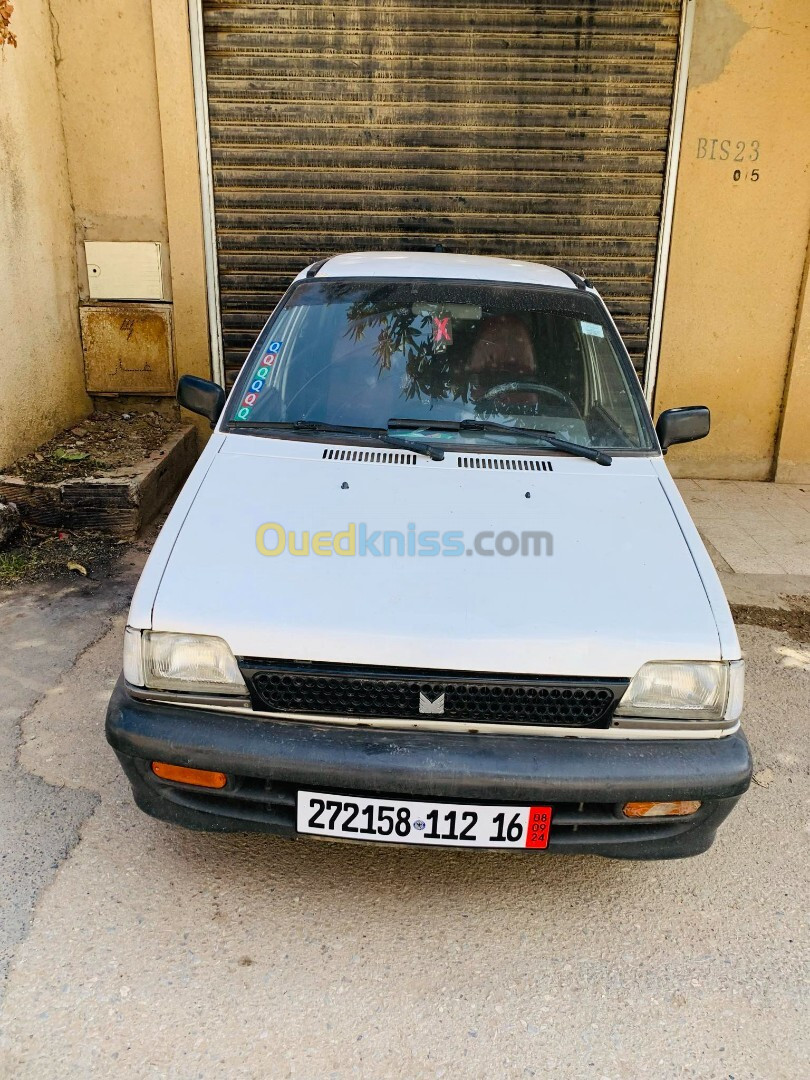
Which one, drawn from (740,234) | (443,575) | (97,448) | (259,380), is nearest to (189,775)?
(443,575)

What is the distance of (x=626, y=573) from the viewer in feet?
8.08

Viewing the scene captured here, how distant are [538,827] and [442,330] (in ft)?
6.38

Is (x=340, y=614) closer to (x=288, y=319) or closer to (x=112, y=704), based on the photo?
(x=112, y=704)

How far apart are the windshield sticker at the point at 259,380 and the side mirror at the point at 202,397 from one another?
29 centimetres

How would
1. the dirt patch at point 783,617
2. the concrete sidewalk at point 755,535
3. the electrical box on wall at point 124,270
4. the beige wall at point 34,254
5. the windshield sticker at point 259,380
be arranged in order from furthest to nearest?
the electrical box on wall at point 124,270 → the beige wall at point 34,254 → the concrete sidewalk at point 755,535 → the dirt patch at point 783,617 → the windshield sticker at point 259,380

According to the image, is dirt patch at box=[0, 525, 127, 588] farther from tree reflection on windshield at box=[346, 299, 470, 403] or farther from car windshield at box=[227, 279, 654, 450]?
tree reflection on windshield at box=[346, 299, 470, 403]

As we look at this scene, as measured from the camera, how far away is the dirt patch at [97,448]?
5391 mm

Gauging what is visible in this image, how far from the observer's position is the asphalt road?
6.82ft

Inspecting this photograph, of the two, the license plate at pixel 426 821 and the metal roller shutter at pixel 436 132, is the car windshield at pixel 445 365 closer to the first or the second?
the license plate at pixel 426 821

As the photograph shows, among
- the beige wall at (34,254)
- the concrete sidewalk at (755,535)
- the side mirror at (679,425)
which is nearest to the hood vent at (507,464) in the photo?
the side mirror at (679,425)

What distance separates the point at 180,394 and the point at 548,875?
7.63 feet

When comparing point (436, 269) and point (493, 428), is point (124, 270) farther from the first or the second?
point (493, 428)

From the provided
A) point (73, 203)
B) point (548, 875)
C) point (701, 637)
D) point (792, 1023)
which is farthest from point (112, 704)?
point (73, 203)

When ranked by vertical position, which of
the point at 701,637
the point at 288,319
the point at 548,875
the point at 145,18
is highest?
the point at 145,18
